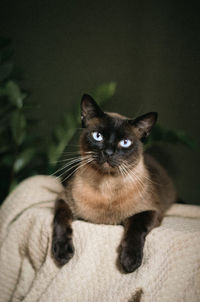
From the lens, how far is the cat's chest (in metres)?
1.30

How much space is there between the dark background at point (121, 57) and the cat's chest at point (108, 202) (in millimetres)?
918

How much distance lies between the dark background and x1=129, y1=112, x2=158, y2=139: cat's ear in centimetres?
72

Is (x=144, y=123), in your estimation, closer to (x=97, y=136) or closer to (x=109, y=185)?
(x=97, y=136)

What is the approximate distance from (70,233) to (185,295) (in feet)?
1.72

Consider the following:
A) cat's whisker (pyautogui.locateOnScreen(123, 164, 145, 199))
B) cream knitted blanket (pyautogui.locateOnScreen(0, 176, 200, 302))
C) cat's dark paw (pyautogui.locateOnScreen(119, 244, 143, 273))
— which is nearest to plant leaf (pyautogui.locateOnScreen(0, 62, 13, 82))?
cream knitted blanket (pyautogui.locateOnScreen(0, 176, 200, 302))

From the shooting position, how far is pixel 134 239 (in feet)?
3.58

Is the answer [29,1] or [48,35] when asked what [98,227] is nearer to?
[48,35]


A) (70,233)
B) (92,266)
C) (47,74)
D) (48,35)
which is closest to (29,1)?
(48,35)

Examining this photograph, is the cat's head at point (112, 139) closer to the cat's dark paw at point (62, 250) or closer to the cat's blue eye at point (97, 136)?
the cat's blue eye at point (97, 136)

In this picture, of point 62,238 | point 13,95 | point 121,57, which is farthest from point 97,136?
point 121,57

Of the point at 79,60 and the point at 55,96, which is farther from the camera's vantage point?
the point at 55,96

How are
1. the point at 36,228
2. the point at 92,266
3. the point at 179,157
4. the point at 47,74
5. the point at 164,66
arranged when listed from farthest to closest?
the point at 47,74 < the point at 179,157 < the point at 164,66 < the point at 36,228 < the point at 92,266

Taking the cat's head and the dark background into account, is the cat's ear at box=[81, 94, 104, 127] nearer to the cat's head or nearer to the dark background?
the cat's head

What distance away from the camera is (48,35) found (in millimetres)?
2199
